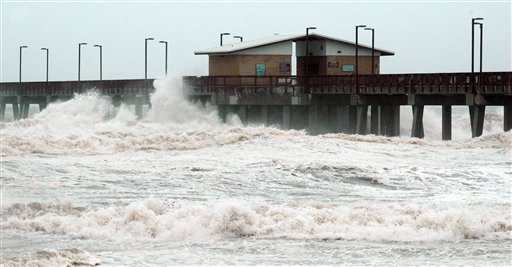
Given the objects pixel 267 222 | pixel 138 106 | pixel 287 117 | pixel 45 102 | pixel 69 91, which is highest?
pixel 69 91

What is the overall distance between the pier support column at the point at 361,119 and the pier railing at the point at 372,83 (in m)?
0.78

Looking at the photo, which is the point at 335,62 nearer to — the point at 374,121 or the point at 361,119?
the point at 374,121

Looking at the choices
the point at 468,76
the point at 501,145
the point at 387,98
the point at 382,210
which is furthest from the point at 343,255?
the point at 387,98

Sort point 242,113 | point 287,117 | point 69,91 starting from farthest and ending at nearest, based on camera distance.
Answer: point 69,91
point 242,113
point 287,117

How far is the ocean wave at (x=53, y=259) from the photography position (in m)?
17.3

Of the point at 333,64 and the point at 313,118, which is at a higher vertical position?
the point at 333,64

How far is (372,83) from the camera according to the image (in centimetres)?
5275

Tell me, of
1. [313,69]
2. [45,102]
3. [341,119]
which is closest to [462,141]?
[341,119]

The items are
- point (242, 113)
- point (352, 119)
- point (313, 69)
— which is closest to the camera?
point (352, 119)

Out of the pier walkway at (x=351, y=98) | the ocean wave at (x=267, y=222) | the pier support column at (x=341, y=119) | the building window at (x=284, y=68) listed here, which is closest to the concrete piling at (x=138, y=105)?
the pier walkway at (x=351, y=98)

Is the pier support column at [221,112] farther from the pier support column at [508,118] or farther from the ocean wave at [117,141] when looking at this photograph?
the pier support column at [508,118]

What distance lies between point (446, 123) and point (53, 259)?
32.6 metres

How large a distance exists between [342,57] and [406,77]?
1049 cm

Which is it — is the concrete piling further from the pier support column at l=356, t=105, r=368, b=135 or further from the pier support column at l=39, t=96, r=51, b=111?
the pier support column at l=356, t=105, r=368, b=135
